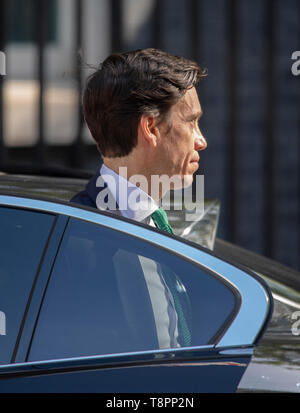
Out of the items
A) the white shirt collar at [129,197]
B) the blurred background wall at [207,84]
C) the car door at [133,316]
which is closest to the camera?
the car door at [133,316]

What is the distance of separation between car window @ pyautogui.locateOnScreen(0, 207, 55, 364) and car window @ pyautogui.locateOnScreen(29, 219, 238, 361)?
1.9 inches

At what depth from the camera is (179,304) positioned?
5.49 ft

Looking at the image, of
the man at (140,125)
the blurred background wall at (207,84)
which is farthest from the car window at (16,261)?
the blurred background wall at (207,84)

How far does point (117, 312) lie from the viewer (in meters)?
1.65

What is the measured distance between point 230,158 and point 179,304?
13.8 feet

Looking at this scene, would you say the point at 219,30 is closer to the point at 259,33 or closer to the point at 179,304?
the point at 259,33

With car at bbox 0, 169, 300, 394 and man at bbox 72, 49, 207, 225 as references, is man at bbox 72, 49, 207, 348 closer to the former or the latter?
man at bbox 72, 49, 207, 225

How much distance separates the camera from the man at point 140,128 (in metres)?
1.79

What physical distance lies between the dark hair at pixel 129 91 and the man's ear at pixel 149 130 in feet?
0.04

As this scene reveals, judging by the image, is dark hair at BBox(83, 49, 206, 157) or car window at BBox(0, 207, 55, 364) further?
dark hair at BBox(83, 49, 206, 157)

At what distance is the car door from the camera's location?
1592mm

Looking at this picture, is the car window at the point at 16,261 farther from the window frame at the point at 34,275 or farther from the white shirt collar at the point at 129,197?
the white shirt collar at the point at 129,197

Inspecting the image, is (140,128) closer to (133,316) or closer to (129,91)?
(129,91)

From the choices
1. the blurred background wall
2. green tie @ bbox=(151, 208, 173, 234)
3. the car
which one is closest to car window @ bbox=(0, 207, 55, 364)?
the car
